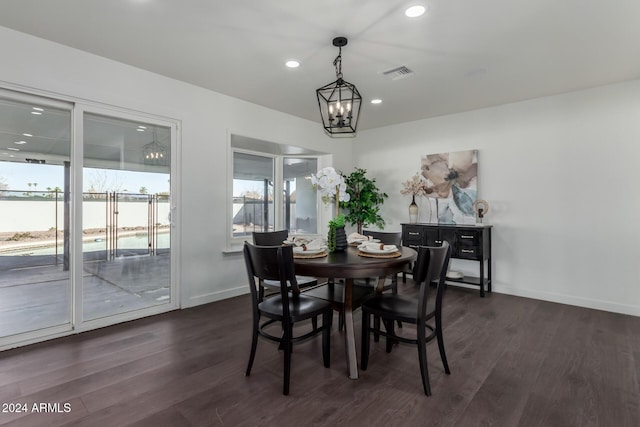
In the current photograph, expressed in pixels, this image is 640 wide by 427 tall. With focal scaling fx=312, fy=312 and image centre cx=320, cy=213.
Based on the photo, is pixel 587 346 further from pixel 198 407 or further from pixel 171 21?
pixel 171 21

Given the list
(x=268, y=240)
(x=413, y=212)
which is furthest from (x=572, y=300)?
(x=268, y=240)

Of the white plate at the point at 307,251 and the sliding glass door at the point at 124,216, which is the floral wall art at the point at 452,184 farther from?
the sliding glass door at the point at 124,216

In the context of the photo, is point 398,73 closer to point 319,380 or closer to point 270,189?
point 270,189

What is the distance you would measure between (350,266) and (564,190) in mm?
3470

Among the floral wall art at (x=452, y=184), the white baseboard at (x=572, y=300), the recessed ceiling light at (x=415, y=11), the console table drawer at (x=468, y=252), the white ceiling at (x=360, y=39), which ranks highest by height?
the white ceiling at (x=360, y=39)

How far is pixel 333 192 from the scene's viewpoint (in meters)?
2.46

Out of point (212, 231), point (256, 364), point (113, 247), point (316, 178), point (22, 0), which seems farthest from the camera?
point (212, 231)

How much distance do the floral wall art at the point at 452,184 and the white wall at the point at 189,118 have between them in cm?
222

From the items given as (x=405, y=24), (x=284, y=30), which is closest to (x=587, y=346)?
(x=405, y=24)

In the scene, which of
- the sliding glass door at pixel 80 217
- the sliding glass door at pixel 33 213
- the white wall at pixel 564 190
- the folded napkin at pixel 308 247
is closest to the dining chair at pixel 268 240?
the folded napkin at pixel 308 247

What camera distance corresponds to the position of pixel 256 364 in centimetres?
233

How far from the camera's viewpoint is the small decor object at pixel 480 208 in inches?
170

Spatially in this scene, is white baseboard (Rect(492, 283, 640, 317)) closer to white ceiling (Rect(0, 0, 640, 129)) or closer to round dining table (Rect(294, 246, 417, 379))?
white ceiling (Rect(0, 0, 640, 129))

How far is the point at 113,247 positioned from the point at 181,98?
5.94 ft
